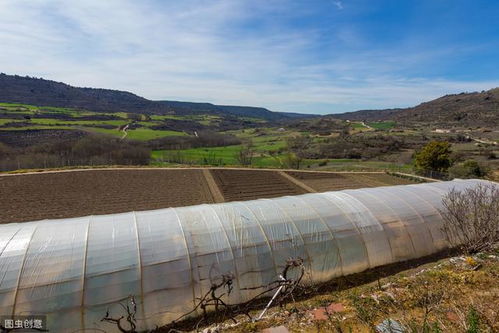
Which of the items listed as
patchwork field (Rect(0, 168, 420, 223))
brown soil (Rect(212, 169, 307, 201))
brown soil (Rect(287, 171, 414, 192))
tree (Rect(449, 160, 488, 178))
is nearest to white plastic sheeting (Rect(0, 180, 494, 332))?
patchwork field (Rect(0, 168, 420, 223))

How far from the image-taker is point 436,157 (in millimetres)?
36094

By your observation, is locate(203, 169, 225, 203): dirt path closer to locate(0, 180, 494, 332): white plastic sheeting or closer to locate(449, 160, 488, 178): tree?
locate(0, 180, 494, 332): white plastic sheeting

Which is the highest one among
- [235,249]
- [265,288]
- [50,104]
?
[50,104]

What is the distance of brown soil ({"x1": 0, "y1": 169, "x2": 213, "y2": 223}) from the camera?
67.3 feet

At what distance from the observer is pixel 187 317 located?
291 inches

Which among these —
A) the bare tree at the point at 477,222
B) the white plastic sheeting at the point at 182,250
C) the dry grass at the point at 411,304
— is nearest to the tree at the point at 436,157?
the bare tree at the point at 477,222

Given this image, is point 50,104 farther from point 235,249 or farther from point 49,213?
point 235,249

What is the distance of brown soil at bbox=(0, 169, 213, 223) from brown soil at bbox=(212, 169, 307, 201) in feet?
8.15

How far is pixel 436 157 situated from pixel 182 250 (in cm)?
4008

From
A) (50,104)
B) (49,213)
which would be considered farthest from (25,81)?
(49,213)

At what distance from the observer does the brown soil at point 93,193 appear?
20.5 meters

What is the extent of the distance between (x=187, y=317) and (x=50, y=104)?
171 m

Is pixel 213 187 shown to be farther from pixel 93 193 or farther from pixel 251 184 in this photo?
pixel 93 193

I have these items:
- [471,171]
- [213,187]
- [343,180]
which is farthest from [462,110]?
[213,187]
